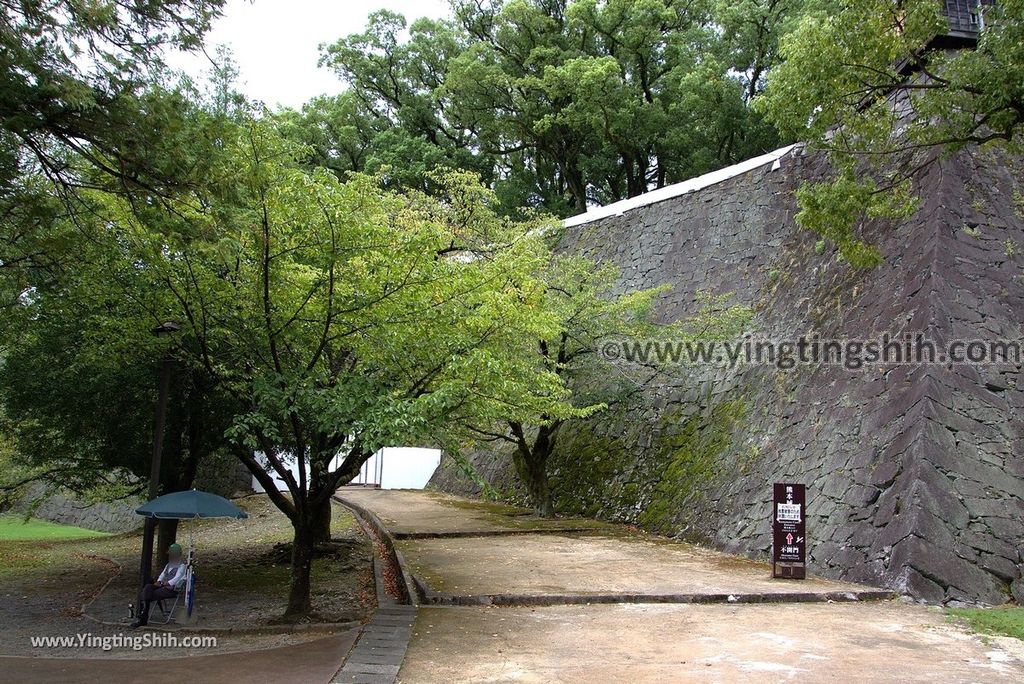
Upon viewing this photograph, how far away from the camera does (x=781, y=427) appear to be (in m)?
11.5

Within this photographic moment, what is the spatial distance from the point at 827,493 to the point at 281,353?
284 inches

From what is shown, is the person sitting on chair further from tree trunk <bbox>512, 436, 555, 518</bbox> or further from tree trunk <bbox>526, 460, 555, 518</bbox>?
tree trunk <bbox>526, 460, 555, 518</bbox>

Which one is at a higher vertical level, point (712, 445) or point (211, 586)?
point (712, 445)

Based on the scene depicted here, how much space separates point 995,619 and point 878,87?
5254 mm

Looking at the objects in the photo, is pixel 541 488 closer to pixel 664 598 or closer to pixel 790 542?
pixel 790 542

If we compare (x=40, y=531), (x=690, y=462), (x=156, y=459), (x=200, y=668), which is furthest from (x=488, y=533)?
(x=40, y=531)

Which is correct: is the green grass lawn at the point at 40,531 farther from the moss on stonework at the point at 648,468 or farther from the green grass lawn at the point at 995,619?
the green grass lawn at the point at 995,619

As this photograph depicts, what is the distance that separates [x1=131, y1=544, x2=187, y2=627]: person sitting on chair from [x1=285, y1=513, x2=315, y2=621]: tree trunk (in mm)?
1290

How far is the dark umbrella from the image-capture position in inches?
282

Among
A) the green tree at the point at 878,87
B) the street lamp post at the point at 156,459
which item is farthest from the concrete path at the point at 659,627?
the green tree at the point at 878,87

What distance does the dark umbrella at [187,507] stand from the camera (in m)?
7.17

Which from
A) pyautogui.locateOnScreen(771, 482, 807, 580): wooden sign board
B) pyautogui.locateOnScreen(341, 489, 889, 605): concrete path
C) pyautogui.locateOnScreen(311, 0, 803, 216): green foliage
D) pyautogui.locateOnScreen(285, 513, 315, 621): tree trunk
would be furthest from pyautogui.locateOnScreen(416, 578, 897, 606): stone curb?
pyautogui.locateOnScreen(311, 0, 803, 216): green foliage

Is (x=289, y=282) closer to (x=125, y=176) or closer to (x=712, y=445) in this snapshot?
(x=125, y=176)

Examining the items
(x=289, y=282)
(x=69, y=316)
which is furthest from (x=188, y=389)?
(x=289, y=282)
